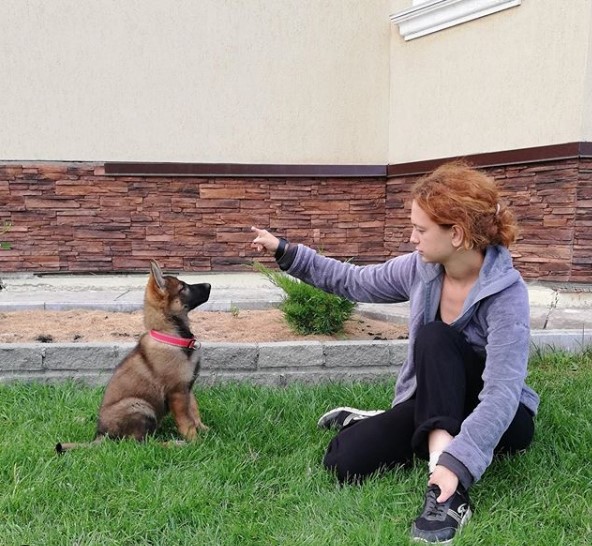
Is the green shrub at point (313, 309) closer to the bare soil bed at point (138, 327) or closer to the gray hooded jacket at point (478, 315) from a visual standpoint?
the bare soil bed at point (138, 327)

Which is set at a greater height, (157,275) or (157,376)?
(157,275)

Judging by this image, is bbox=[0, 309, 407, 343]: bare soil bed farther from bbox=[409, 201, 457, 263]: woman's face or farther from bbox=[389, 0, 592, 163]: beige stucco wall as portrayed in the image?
bbox=[389, 0, 592, 163]: beige stucco wall

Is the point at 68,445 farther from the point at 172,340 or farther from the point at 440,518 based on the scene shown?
the point at 440,518

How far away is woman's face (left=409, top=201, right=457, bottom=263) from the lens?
256 cm

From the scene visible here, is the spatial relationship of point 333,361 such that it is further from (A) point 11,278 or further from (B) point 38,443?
(A) point 11,278

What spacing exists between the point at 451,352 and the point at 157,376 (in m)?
1.62

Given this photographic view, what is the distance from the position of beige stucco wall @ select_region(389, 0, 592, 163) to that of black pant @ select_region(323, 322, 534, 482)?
3.89 meters

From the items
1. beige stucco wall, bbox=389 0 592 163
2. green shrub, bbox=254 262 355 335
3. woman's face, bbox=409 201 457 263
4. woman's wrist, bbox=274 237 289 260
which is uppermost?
beige stucco wall, bbox=389 0 592 163

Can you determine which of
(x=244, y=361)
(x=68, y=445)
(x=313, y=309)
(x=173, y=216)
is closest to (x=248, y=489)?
(x=68, y=445)

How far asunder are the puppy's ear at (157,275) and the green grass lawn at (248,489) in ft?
2.90

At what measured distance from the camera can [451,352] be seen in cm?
Result: 255

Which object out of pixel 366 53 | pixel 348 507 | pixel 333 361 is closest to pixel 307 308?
pixel 333 361

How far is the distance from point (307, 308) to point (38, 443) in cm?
213

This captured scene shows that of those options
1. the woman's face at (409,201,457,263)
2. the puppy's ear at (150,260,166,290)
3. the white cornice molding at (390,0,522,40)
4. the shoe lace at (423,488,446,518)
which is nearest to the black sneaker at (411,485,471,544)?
the shoe lace at (423,488,446,518)
